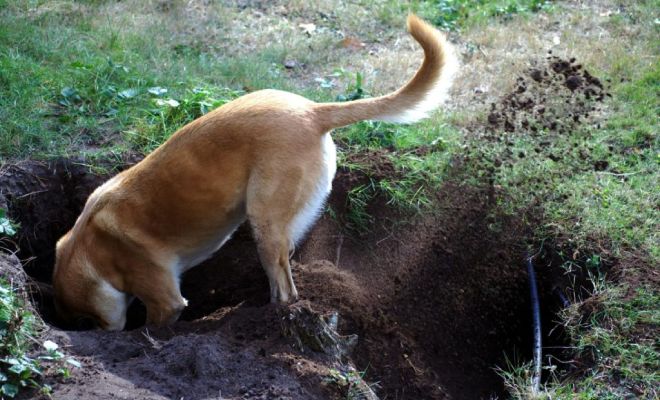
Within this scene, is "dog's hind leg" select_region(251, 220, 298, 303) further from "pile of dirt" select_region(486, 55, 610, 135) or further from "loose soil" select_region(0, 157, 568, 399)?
"pile of dirt" select_region(486, 55, 610, 135)

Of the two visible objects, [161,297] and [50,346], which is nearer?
[50,346]

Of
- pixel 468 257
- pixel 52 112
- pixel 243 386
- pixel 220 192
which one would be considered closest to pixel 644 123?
pixel 468 257

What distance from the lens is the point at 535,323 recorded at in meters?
4.74

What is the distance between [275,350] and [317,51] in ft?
13.2

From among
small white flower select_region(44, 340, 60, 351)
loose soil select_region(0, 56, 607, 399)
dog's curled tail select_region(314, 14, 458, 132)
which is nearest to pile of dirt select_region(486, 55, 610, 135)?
loose soil select_region(0, 56, 607, 399)

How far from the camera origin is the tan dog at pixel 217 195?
4.31 m

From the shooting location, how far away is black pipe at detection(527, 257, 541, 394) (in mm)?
4197

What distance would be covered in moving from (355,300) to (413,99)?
46.6 inches

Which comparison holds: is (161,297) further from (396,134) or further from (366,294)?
(396,134)

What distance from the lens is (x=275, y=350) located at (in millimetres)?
3939

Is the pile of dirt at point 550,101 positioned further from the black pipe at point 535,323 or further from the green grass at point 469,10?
the black pipe at point 535,323

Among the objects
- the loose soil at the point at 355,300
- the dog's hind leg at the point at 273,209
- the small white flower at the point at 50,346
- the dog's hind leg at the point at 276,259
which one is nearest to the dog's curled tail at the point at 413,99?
the dog's hind leg at the point at 273,209

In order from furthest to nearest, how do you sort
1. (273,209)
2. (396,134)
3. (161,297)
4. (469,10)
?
(469,10), (396,134), (161,297), (273,209)

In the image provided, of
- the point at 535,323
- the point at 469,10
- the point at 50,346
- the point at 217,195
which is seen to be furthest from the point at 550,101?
the point at 50,346
